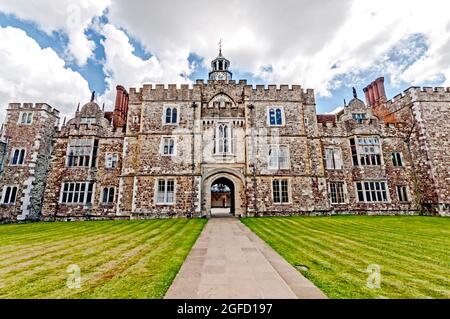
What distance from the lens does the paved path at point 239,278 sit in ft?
12.6

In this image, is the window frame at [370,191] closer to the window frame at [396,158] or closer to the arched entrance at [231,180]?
the window frame at [396,158]

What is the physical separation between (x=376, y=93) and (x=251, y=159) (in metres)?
18.6

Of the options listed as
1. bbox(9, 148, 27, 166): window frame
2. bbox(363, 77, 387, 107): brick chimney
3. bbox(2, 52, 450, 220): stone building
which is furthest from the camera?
bbox(363, 77, 387, 107): brick chimney

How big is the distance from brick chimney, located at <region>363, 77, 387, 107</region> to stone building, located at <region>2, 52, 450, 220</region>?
3.84 m

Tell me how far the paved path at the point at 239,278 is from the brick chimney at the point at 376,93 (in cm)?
2669

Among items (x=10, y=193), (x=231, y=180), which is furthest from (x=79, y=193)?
(x=231, y=180)

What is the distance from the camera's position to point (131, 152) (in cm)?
2033

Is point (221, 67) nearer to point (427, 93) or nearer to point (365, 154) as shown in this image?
point (365, 154)

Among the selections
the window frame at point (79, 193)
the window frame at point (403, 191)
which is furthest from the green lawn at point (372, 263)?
the window frame at point (79, 193)

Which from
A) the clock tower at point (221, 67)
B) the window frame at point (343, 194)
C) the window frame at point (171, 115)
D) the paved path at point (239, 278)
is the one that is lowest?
the paved path at point (239, 278)

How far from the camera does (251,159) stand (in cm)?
1956

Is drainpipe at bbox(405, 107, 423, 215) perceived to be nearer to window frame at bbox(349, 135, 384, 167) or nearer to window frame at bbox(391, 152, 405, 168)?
window frame at bbox(391, 152, 405, 168)

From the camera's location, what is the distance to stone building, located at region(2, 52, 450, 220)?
19.2 m

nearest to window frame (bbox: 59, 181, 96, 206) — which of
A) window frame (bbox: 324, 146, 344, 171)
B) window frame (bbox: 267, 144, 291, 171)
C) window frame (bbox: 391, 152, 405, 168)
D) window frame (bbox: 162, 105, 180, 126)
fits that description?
window frame (bbox: 162, 105, 180, 126)
